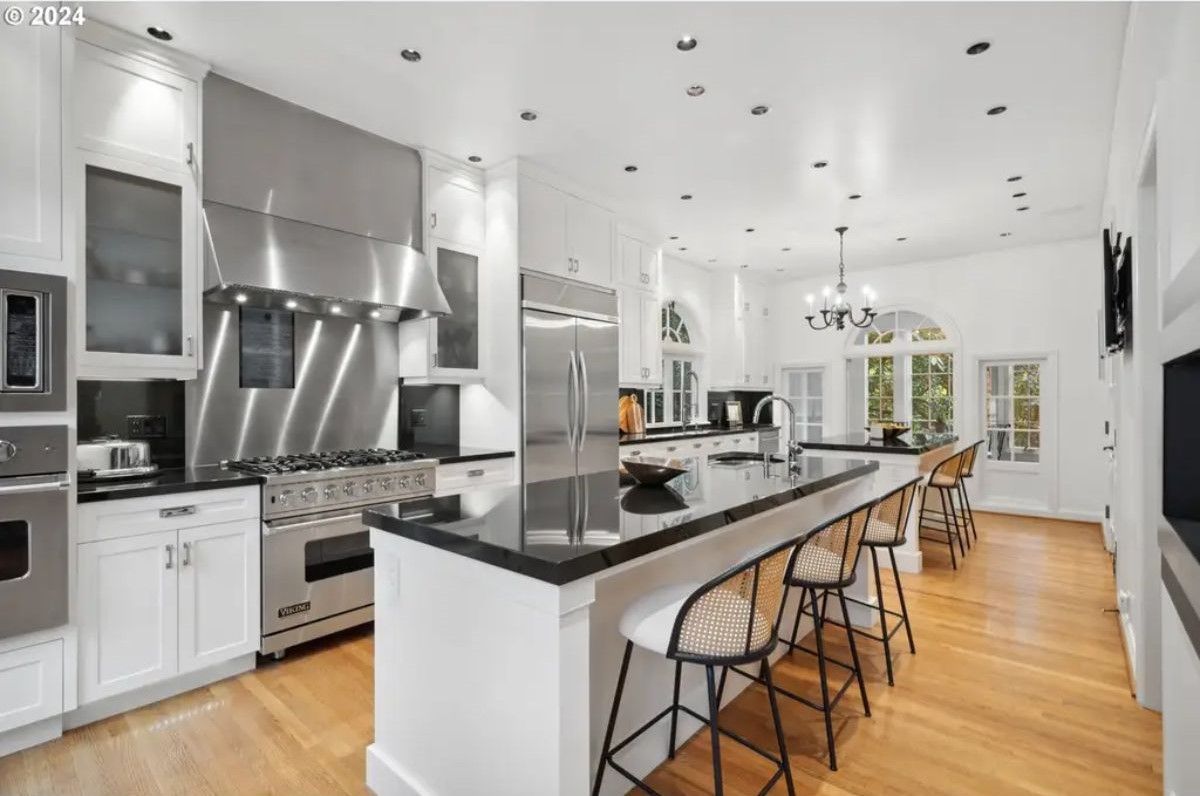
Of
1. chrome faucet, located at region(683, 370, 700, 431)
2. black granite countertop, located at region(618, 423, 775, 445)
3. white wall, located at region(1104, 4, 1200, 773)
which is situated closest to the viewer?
white wall, located at region(1104, 4, 1200, 773)

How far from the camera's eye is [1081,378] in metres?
6.09

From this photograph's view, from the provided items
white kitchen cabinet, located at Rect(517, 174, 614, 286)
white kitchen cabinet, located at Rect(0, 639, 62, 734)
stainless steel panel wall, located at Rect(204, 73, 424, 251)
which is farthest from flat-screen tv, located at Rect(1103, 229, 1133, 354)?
white kitchen cabinet, located at Rect(0, 639, 62, 734)

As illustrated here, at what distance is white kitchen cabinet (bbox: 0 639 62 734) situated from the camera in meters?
2.07

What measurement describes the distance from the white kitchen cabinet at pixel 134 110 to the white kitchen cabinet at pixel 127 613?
1.73 metres

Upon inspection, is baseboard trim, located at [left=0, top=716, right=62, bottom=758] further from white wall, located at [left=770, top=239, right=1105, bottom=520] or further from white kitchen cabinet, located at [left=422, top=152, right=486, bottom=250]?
white wall, located at [left=770, top=239, right=1105, bottom=520]

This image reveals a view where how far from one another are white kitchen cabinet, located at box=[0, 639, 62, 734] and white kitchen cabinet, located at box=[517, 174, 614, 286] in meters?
3.05

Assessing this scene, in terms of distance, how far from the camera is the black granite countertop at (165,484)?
2320mm

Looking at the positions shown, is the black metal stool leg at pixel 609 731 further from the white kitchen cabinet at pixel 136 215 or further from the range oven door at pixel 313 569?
the white kitchen cabinet at pixel 136 215

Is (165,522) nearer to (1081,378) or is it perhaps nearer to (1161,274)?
(1161,274)

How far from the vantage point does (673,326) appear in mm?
6914

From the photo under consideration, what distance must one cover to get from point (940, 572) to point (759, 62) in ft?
12.1

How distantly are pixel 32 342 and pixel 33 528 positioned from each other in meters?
0.68

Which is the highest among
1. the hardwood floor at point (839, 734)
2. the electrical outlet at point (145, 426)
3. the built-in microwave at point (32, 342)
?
the built-in microwave at point (32, 342)

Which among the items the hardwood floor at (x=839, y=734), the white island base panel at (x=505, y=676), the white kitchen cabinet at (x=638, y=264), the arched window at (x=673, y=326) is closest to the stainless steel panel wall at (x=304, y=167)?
the white kitchen cabinet at (x=638, y=264)
